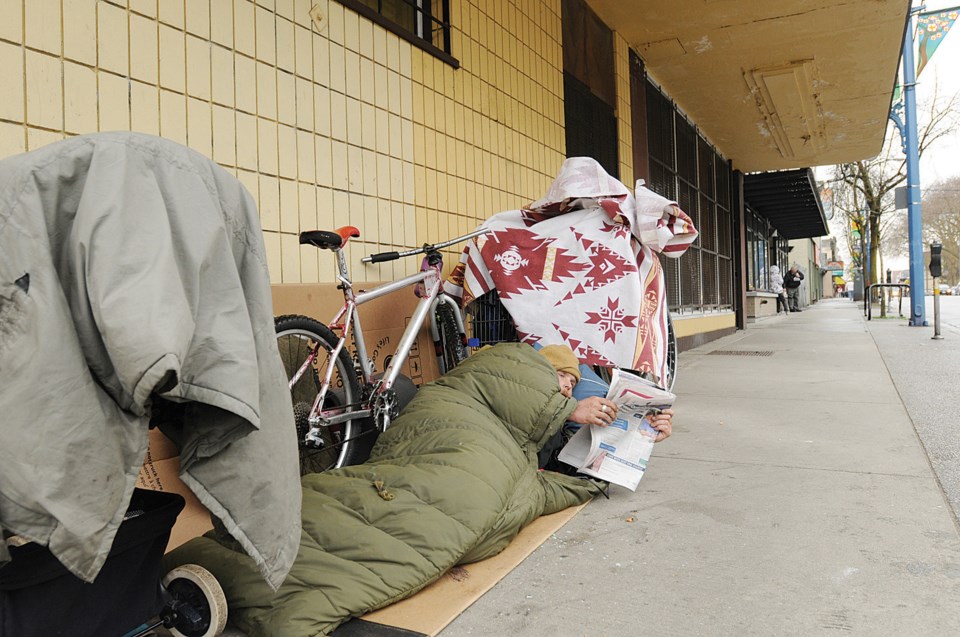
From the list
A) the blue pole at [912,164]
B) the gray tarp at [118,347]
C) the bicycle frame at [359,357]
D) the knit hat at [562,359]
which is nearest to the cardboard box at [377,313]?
the bicycle frame at [359,357]

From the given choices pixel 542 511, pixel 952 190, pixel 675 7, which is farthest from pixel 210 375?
pixel 952 190

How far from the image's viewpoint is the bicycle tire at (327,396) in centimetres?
268

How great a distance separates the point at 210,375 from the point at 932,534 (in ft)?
7.80

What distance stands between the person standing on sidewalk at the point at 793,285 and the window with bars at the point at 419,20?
80.1 feet

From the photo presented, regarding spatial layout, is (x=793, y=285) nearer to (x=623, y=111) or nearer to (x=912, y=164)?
(x=912, y=164)

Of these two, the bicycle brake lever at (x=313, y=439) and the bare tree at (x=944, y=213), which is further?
the bare tree at (x=944, y=213)

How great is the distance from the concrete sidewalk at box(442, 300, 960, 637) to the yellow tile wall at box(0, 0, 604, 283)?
5.65 feet

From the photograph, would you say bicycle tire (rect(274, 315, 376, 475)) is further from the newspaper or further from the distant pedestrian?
the distant pedestrian

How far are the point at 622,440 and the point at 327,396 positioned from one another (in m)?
1.22

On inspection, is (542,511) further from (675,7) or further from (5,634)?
→ (675,7)

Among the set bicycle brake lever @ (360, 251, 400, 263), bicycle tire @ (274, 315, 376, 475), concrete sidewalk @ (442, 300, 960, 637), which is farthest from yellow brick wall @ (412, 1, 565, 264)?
concrete sidewalk @ (442, 300, 960, 637)

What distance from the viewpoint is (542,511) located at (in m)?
2.58

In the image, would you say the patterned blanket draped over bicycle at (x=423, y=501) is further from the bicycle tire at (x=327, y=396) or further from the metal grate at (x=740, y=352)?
the metal grate at (x=740, y=352)

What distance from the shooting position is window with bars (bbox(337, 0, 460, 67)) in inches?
146
